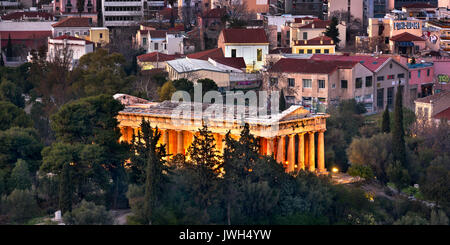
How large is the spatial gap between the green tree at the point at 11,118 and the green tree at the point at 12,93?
10.3 metres

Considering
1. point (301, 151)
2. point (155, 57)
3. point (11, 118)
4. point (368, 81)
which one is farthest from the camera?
point (155, 57)

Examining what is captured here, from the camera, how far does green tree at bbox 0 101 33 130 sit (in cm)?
6083

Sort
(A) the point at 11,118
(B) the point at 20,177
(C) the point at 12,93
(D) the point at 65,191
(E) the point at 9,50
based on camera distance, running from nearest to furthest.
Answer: (D) the point at 65,191 → (B) the point at 20,177 → (A) the point at 11,118 → (C) the point at 12,93 → (E) the point at 9,50

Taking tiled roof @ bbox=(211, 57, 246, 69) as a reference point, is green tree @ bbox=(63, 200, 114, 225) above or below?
below

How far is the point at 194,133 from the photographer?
5550 cm

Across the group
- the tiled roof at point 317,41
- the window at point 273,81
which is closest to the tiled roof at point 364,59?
the tiled roof at point 317,41

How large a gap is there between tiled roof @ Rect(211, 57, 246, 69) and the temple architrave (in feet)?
90.3

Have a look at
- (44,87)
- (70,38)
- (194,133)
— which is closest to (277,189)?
(194,133)

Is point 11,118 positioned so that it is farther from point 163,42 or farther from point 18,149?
point 163,42

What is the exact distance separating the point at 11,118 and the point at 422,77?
36945mm

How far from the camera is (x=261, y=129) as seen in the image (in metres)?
53.2

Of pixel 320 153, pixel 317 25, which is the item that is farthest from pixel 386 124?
pixel 317 25

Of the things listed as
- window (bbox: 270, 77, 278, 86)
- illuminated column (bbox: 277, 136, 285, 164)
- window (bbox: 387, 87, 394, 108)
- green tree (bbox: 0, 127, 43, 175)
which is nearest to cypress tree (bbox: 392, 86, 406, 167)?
illuminated column (bbox: 277, 136, 285, 164)

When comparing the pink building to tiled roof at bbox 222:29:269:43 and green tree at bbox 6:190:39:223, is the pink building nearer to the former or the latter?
tiled roof at bbox 222:29:269:43
